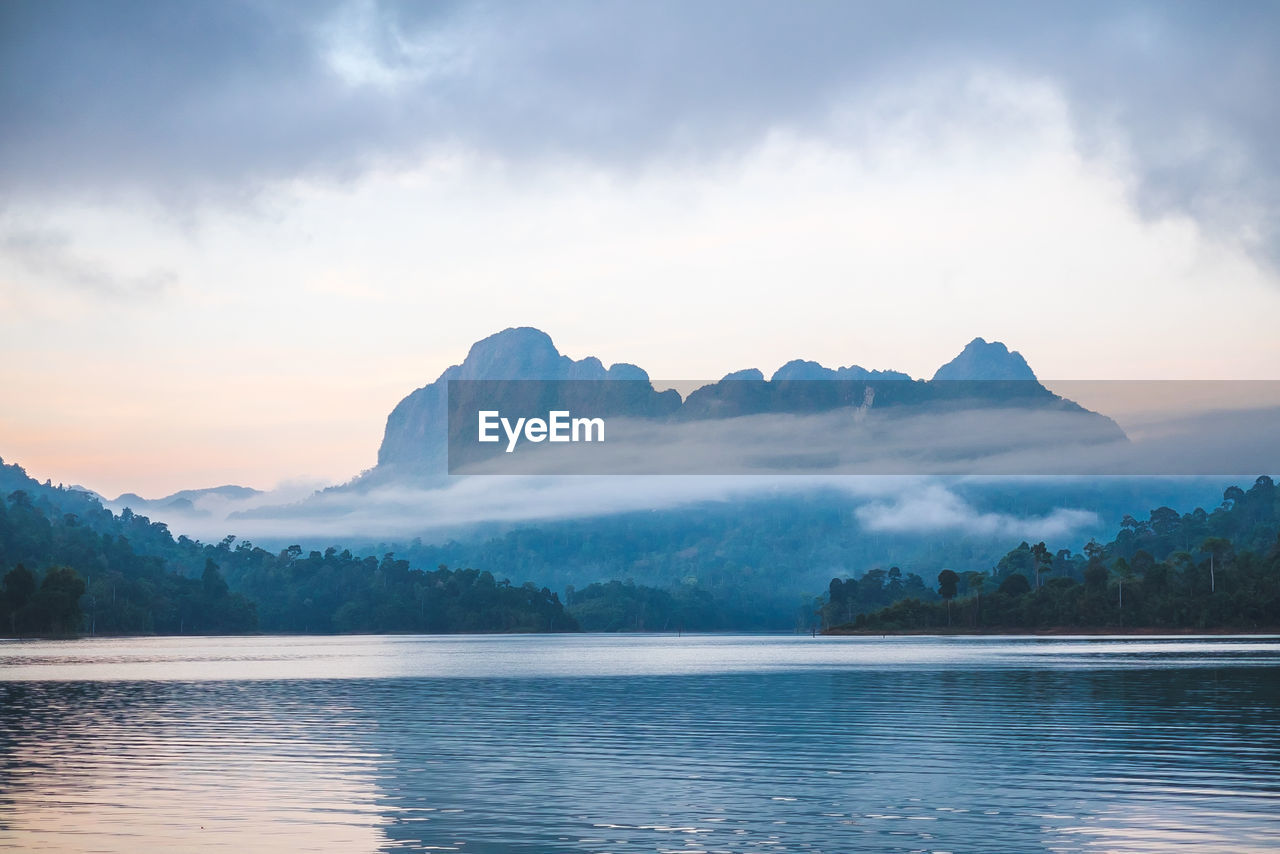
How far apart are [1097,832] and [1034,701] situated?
5009 centimetres

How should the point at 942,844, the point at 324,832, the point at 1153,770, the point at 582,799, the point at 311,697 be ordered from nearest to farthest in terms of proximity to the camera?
the point at 942,844 → the point at 324,832 → the point at 582,799 → the point at 1153,770 → the point at 311,697

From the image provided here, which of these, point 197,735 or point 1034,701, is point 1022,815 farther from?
point 1034,701

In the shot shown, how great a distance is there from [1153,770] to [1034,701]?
3713cm

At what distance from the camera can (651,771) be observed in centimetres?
4656

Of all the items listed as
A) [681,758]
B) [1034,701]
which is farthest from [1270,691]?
[681,758]

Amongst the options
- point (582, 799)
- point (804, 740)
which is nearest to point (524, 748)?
point (804, 740)

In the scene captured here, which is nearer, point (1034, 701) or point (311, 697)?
point (1034, 701)

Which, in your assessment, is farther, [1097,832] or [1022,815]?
[1022,815]

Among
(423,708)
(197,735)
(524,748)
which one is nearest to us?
(524,748)

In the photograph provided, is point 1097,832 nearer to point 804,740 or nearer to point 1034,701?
point 804,740

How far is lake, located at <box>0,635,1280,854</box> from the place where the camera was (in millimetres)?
33344

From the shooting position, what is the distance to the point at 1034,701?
81.3 metres

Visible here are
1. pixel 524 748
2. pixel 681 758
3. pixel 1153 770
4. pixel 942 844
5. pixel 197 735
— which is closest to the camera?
pixel 942 844

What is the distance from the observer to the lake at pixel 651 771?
33.3 m
